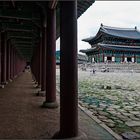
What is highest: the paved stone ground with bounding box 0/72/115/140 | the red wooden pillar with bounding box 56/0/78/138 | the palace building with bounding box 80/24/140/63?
the palace building with bounding box 80/24/140/63

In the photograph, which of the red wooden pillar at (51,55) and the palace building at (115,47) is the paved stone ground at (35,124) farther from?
the palace building at (115,47)

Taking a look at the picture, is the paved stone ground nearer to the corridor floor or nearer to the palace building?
the corridor floor

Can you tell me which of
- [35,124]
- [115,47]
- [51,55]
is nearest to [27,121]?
[35,124]

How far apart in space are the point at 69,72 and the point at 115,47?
5995 centimetres

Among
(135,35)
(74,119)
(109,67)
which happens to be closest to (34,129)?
(74,119)

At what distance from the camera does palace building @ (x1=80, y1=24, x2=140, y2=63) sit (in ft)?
207

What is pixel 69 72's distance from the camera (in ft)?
15.6

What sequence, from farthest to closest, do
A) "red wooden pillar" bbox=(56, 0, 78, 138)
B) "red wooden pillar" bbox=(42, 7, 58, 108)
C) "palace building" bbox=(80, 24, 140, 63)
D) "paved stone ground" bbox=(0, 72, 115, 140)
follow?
"palace building" bbox=(80, 24, 140, 63) → "red wooden pillar" bbox=(42, 7, 58, 108) → "paved stone ground" bbox=(0, 72, 115, 140) → "red wooden pillar" bbox=(56, 0, 78, 138)

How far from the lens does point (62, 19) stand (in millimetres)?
4859

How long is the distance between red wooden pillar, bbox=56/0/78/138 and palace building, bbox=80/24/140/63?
188ft

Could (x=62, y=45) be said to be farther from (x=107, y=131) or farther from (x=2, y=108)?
(x=2, y=108)

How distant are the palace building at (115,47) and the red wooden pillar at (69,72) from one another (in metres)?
57.4

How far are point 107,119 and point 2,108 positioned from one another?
11.3ft

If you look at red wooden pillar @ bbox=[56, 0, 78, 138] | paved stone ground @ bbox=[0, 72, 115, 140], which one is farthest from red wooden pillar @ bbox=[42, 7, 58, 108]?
red wooden pillar @ bbox=[56, 0, 78, 138]
